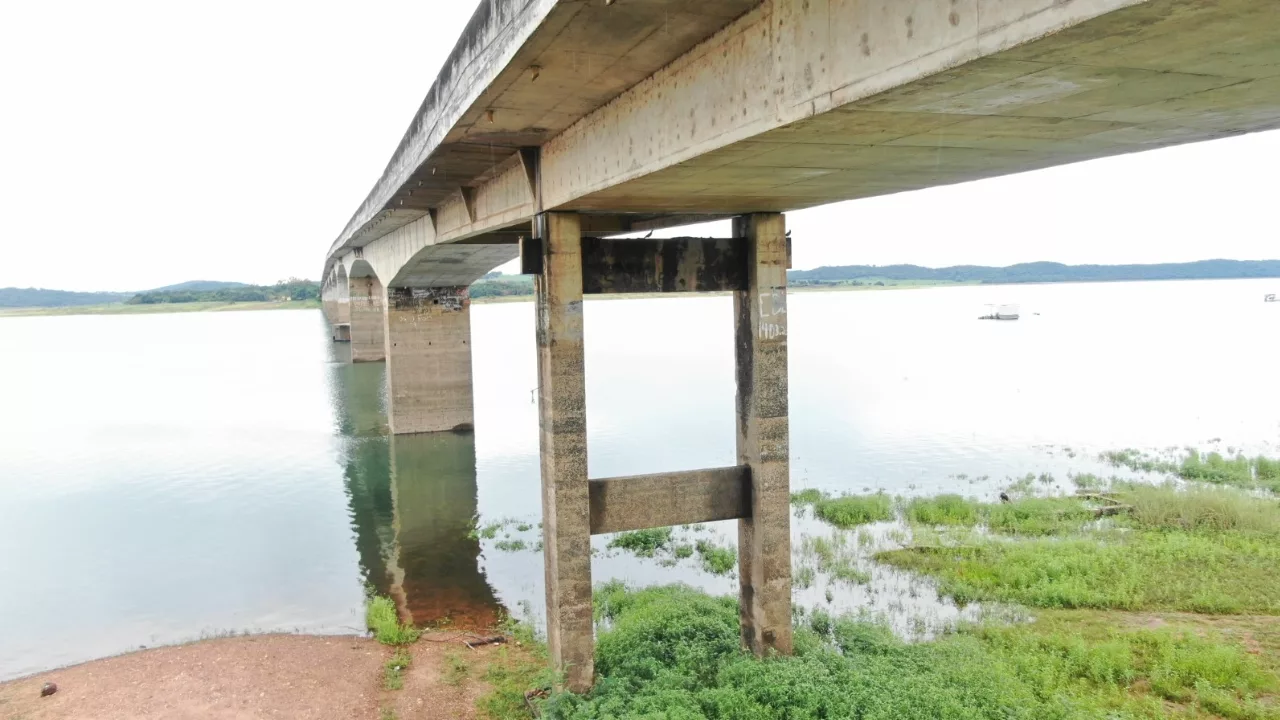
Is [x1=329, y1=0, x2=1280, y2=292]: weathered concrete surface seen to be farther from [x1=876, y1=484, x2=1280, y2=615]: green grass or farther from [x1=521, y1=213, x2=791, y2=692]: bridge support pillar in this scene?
[x1=876, y1=484, x2=1280, y2=615]: green grass

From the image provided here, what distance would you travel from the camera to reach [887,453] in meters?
25.6

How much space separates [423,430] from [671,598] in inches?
693

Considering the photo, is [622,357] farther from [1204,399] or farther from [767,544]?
[767,544]

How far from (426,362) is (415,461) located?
4.27 metres

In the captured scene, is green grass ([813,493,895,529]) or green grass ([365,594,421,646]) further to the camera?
green grass ([813,493,895,529])

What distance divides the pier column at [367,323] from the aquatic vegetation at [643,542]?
35.8 m

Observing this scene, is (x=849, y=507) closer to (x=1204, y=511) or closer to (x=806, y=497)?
(x=806, y=497)

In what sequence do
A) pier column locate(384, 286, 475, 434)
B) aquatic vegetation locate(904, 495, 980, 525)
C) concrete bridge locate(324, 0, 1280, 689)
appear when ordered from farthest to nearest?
1. pier column locate(384, 286, 475, 434)
2. aquatic vegetation locate(904, 495, 980, 525)
3. concrete bridge locate(324, 0, 1280, 689)

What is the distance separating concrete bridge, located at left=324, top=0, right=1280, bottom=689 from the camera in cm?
371

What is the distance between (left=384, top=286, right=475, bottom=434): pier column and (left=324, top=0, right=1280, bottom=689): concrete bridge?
13.3 meters

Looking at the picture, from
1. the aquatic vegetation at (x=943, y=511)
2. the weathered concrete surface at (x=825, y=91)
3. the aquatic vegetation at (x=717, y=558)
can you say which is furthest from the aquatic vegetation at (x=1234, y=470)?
the weathered concrete surface at (x=825, y=91)

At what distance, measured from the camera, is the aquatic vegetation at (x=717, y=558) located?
1529 cm

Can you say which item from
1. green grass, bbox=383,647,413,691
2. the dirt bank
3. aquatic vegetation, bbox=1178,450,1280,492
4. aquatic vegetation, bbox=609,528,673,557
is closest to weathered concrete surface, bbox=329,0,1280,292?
the dirt bank

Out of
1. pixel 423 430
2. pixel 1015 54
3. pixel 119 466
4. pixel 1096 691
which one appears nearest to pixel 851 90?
pixel 1015 54
